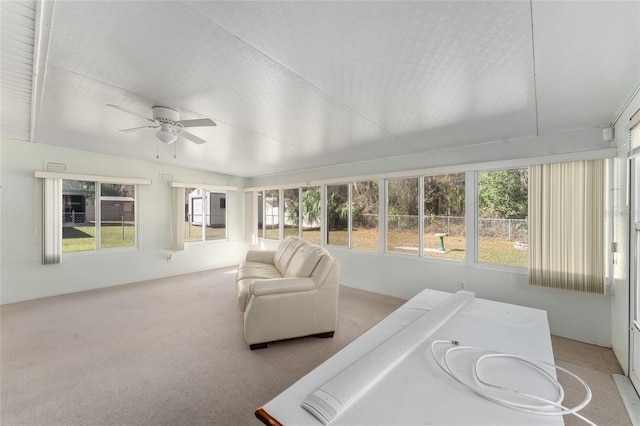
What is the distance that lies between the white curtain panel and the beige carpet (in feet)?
2.30

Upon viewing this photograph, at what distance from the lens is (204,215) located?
6141mm

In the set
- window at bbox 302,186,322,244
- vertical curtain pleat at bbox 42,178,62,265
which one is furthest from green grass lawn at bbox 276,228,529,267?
vertical curtain pleat at bbox 42,178,62,265

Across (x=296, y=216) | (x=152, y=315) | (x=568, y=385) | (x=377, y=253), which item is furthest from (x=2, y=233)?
(x=568, y=385)

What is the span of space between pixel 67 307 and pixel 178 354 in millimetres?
2504

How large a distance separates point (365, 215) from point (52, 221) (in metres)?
5.01

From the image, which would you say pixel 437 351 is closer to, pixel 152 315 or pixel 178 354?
pixel 178 354

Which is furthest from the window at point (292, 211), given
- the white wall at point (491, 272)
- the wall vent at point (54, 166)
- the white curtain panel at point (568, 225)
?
the white curtain panel at point (568, 225)

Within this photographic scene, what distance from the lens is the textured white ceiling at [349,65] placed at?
1296mm

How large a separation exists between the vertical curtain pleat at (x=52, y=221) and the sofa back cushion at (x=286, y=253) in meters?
3.41

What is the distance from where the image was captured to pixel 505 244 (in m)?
3.26

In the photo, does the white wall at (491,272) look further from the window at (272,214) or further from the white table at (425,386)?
the window at (272,214)

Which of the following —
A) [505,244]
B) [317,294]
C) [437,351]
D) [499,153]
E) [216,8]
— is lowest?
[317,294]

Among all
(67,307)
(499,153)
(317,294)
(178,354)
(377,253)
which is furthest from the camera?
(377,253)

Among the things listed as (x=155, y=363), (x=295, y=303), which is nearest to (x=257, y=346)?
(x=295, y=303)
